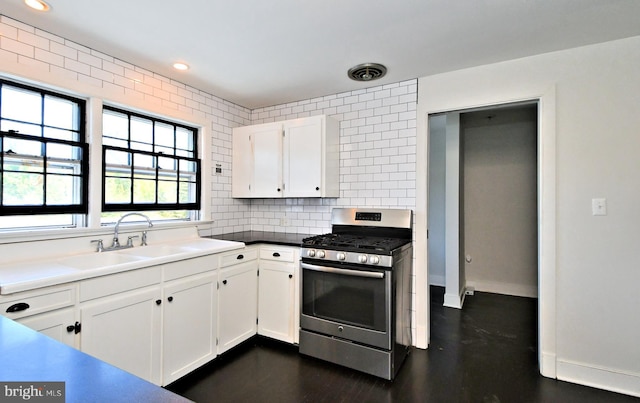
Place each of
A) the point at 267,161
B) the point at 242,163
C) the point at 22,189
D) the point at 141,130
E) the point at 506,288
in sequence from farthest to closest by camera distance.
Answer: the point at 506,288, the point at 242,163, the point at 267,161, the point at 141,130, the point at 22,189

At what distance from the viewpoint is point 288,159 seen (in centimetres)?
318

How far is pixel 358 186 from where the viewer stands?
3.13 m

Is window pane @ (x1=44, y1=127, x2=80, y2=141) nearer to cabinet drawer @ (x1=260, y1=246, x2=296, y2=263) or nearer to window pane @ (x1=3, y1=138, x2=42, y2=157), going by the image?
window pane @ (x1=3, y1=138, x2=42, y2=157)

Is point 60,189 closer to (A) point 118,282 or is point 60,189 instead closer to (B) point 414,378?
(A) point 118,282

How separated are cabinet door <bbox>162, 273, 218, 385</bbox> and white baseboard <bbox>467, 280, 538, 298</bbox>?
3.78m

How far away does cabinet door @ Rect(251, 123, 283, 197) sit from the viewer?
10.6ft

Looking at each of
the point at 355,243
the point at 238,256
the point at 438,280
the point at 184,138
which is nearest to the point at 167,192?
the point at 184,138

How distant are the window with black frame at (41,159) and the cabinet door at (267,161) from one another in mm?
1505

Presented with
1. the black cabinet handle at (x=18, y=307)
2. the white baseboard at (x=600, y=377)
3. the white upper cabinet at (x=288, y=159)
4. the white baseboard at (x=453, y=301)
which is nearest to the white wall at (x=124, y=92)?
the white upper cabinet at (x=288, y=159)

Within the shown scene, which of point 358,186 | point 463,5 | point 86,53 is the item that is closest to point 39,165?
point 86,53

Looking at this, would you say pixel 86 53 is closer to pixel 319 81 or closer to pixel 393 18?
pixel 319 81

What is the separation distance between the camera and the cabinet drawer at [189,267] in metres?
2.15

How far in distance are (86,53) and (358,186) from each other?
2452 millimetres

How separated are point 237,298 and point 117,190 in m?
1.34
